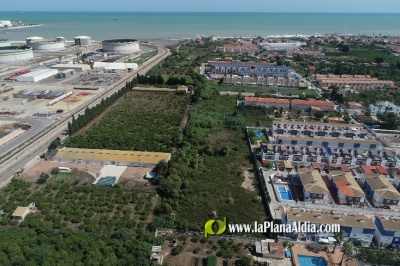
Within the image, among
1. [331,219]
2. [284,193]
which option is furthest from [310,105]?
[331,219]

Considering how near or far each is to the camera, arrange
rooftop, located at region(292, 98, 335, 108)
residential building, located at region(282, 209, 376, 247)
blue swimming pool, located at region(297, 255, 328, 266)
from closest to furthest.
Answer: blue swimming pool, located at region(297, 255, 328, 266) < residential building, located at region(282, 209, 376, 247) < rooftop, located at region(292, 98, 335, 108)

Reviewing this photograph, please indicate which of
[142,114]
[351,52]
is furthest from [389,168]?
[351,52]

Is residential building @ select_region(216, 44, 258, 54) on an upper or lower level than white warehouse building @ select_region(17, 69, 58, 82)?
upper

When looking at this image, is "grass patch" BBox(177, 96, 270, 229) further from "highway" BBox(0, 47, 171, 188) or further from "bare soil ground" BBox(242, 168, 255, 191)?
"highway" BBox(0, 47, 171, 188)

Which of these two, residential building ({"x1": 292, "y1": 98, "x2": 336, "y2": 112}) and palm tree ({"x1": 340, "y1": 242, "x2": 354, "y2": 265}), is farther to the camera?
residential building ({"x1": 292, "y1": 98, "x2": 336, "y2": 112})

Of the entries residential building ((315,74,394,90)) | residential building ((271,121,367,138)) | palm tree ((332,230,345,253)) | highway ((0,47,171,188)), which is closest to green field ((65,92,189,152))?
highway ((0,47,171,188))

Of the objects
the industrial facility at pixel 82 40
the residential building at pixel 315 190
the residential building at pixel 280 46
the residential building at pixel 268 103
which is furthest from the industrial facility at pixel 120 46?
the residential building at pixel 315 190

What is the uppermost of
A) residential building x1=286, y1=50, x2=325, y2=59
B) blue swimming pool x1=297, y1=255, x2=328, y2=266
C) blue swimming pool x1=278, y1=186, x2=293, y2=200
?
residential building x1=286, y1=50, x2=325, y2=59
